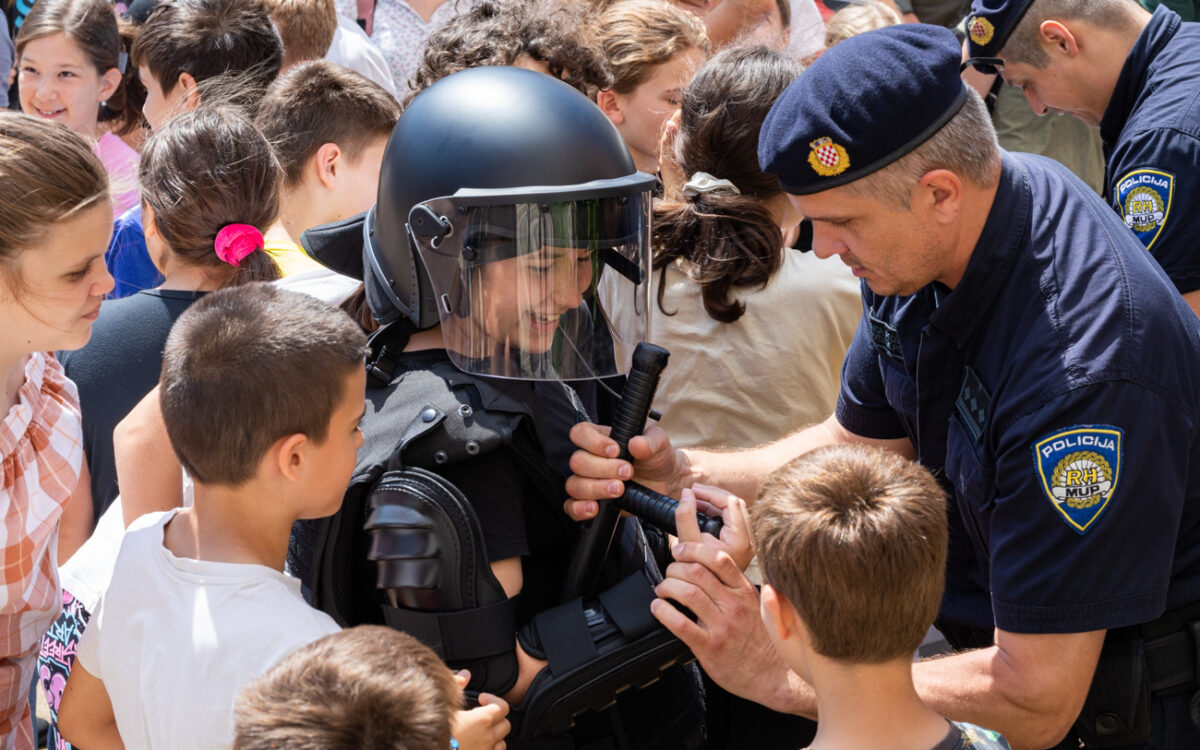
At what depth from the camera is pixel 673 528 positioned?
6.82 feet

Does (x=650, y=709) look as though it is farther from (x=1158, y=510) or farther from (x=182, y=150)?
(x=182, y=150)

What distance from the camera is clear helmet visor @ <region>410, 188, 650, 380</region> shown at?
2.00 meters

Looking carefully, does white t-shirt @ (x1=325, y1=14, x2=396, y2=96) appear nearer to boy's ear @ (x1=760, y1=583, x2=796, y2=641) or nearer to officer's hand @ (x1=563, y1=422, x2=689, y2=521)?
officer's hand @ (x1=563, y1=422, x2=689, y2=521)

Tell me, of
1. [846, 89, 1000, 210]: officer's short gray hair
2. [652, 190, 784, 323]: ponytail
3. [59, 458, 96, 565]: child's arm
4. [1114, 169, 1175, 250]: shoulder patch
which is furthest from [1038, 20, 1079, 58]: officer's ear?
[59, 458, 96, 565]: child's arm

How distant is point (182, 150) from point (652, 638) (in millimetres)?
1690

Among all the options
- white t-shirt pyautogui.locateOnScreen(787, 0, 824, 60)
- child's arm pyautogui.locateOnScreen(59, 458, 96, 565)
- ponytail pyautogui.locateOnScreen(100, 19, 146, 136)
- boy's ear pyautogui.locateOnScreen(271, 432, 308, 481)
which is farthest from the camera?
white t-shirt pyautogui.locateOnScreen(787, 0, 824, 60)

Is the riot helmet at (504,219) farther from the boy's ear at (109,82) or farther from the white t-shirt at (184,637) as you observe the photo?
the boy's ear at (109,82)

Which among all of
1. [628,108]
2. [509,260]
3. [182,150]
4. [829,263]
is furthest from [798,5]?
[509,260]

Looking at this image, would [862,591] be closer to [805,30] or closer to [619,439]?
[619,439]

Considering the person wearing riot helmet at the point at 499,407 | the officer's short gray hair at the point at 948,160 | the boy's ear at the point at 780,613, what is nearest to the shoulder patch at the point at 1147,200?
the officer's short gray hair at the point at 948,160

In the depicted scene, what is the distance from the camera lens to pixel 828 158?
6.72 feet

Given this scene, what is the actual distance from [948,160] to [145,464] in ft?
5.45

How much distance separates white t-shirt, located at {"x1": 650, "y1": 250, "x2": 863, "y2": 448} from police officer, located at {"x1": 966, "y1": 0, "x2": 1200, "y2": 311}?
46.7 inches

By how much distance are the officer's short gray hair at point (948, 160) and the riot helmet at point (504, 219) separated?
A: 17.1 inches
